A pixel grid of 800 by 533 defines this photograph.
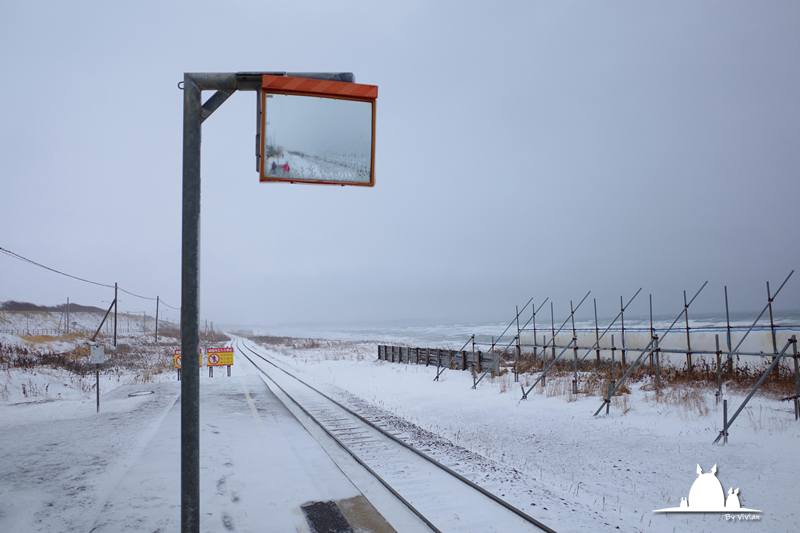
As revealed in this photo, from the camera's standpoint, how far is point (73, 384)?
17.9m

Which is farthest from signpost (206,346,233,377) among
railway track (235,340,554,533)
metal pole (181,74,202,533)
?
metal pole (181,74,202,533)

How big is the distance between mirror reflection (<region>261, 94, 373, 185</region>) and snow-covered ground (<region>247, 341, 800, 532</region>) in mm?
4801

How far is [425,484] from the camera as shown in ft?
20.9

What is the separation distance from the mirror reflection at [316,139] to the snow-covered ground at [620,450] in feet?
15.8

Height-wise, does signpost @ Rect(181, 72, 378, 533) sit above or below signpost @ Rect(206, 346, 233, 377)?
above

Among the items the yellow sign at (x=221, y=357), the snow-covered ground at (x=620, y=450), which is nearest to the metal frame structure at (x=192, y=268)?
the snow-covered ground at (x=620, y=450)

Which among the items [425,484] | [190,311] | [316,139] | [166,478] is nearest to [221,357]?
[166,478]

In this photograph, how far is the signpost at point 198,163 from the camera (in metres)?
2.71

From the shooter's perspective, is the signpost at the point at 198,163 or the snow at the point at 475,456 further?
the snow at the point at 475,456

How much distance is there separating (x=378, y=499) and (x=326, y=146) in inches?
190

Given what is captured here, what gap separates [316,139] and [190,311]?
138 centimetres

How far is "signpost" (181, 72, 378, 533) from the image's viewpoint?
2707 mm

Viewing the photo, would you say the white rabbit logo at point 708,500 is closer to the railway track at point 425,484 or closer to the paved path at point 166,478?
the railway track at point 425,484

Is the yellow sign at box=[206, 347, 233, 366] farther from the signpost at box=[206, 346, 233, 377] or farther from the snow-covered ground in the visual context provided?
the snow-covered ground
